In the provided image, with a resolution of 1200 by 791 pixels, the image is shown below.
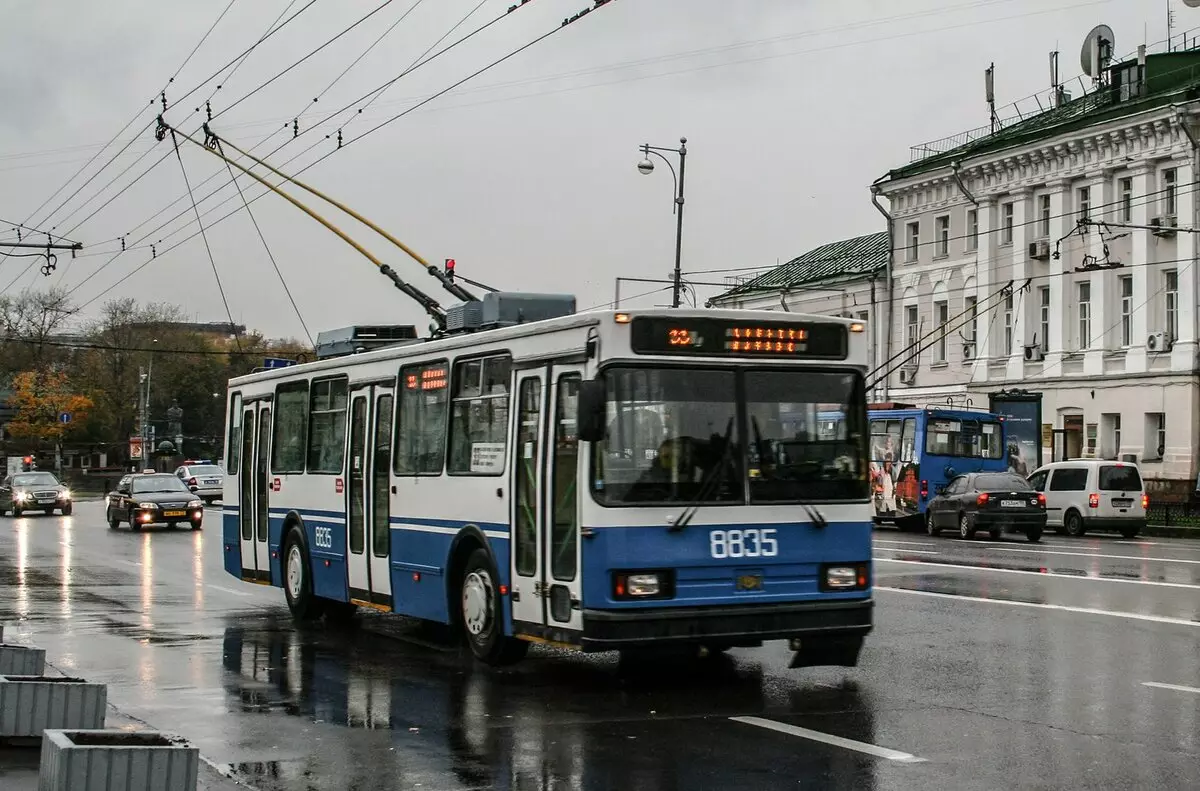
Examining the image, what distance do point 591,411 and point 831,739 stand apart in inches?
104

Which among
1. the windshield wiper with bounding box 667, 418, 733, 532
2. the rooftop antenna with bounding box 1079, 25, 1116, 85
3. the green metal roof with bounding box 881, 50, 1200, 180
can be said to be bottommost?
the windshield wiper with bounding box 667, 418, 733, 532

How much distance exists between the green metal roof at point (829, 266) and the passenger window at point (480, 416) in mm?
50829

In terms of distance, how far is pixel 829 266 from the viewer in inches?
2685

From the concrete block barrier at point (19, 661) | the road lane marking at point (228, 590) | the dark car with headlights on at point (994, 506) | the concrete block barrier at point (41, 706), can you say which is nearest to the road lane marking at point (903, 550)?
Result: the dark car with headlights on at point (994, 506)

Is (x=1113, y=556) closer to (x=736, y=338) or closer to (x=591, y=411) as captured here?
(x=736, y=338)

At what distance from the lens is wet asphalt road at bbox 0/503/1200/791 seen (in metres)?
8.33

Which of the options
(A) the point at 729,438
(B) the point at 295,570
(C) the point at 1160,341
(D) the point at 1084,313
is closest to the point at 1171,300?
(C) the point at 1160,341

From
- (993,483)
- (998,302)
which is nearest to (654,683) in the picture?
(993,483)

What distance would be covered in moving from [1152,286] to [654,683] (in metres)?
40.1

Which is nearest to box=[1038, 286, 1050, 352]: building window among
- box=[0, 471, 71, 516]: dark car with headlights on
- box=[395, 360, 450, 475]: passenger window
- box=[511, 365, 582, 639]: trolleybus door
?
box=[0, 471, 71, 516]: dark car with headlights on

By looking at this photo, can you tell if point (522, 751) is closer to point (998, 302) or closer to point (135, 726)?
point (135, 726)

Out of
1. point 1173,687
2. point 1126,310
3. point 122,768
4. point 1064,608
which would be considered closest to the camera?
point 122,768

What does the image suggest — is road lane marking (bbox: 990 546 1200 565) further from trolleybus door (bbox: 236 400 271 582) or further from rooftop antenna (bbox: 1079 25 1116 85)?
rooftop antenna (bbox: 1079 25 1116 85)

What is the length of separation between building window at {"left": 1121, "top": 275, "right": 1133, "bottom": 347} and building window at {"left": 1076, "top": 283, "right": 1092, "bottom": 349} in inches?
61.3
